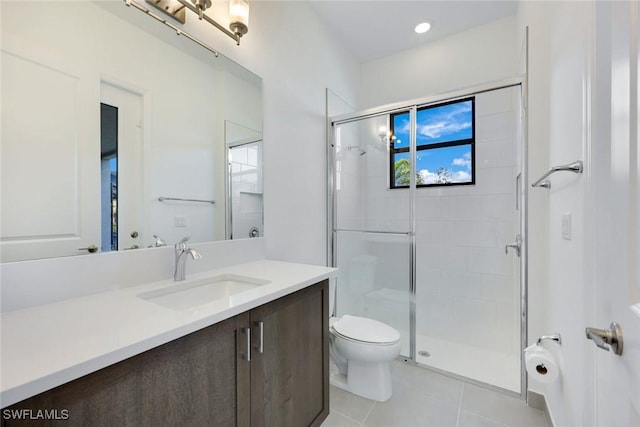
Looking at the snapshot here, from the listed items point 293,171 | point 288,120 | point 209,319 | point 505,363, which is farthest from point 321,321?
point 505,363

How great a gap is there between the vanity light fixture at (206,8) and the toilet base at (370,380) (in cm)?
204

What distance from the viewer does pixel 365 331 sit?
5.96 ft

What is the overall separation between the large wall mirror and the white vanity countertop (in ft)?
0.73

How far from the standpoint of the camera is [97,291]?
1.04m

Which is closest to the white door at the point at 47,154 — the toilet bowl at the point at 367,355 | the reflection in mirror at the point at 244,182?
the reflection in mirror at the point at 244,182

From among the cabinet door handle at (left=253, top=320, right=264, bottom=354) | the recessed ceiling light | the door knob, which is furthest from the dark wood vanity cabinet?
the recessed ceiling light

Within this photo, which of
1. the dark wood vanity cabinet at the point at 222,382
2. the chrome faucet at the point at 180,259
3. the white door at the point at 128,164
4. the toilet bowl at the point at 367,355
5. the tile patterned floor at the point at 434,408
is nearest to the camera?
the dark wood vanity cabinet at the point at 222,382

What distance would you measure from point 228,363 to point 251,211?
3.11ft

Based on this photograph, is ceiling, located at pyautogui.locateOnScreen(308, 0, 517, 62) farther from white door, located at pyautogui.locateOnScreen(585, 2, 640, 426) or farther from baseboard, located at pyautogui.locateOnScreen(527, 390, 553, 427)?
baseboard, located at pyautogui.locateOnScreen(527, 390, 553, 427)

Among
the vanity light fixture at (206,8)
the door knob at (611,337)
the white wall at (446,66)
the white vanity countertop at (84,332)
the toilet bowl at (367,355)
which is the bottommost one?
the toilet bowl at (367,355)

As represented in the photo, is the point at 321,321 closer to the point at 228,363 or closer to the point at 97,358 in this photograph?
the point at 228,363

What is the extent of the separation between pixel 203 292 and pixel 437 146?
2.20 meters

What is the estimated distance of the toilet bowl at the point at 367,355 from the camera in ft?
5.53

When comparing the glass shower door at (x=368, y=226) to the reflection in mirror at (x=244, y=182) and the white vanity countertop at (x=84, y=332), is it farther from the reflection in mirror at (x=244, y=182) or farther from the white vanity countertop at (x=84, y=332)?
the white vanity countertop at (x=84, y=332)
